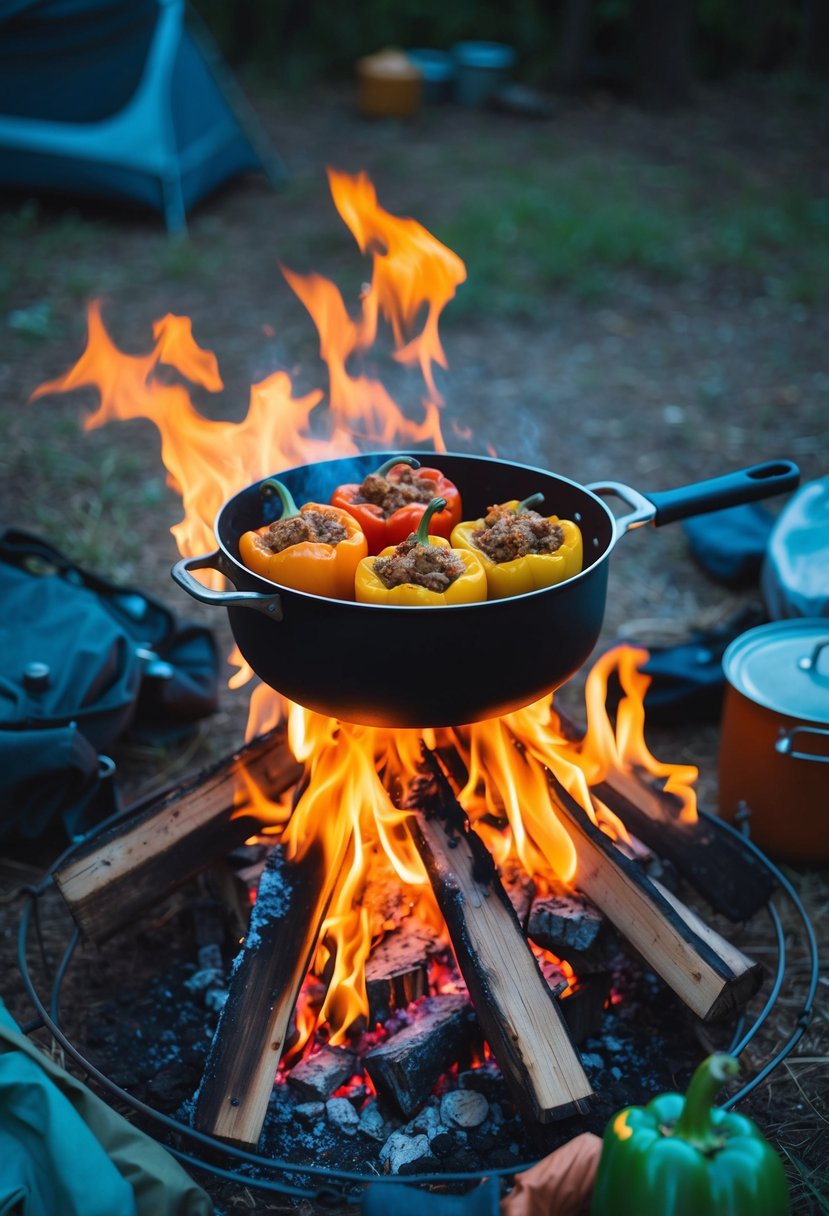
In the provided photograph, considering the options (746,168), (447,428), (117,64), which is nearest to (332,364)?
(447,428)

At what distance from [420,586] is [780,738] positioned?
3.82ft

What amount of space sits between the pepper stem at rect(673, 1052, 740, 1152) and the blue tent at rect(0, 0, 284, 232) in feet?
24.6

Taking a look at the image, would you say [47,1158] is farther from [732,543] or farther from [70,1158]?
[732,543]

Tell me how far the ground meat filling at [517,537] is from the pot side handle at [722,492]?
29 cm

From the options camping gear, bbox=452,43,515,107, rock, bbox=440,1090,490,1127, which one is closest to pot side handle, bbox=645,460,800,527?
rock, bbox=440,1090,490,1127

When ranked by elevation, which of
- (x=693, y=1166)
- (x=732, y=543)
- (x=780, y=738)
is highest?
(x=693, y=1166)

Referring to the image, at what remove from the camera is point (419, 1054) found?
2131 millimetres

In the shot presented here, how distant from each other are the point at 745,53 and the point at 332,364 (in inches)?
477

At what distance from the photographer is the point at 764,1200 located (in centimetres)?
157

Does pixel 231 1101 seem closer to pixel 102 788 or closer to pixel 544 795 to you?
pixel 544 795

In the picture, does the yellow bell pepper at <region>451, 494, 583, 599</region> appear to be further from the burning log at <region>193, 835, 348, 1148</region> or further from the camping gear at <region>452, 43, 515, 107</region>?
the camping gear at <region>452, 43, 515, 107</region>

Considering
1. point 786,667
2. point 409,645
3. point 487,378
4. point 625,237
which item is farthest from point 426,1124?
point 625,237

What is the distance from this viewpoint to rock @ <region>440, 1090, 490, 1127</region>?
6.98 ft

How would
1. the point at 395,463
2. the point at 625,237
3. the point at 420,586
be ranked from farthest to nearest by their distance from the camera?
the point at 625,237 < the point at 395,463 < the point at 420,586
